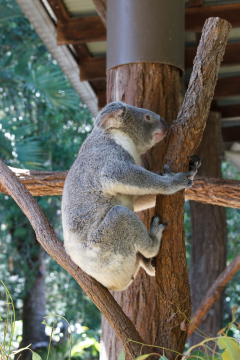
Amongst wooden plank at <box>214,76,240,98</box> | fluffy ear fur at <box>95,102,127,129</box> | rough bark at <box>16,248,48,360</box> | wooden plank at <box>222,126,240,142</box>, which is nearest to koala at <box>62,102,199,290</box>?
fluffy ear fur at <box>95,102,127,129</box>

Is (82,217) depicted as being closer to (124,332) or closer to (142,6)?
(124,332)

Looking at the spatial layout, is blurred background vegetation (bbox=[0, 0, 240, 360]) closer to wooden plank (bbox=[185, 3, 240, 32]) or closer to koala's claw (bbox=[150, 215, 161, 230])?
wooden plank (bbox=[185, 3, 240, 32])

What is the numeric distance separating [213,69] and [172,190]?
59 centimetres

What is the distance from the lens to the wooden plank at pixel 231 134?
Answer: 6781 millimetres

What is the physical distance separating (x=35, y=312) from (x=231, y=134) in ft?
13.7

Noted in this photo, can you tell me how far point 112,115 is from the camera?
2385 millimetres

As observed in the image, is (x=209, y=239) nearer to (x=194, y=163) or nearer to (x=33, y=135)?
(x=194, y=163)

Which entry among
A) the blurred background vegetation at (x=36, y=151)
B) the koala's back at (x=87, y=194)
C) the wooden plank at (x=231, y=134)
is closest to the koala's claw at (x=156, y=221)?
Result: the koala's back at (x=87, y=194)

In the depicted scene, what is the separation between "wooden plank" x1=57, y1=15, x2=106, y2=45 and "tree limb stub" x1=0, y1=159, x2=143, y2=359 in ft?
6.57

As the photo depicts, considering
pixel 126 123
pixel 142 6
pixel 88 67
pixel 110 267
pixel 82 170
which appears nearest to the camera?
pixel 110 267

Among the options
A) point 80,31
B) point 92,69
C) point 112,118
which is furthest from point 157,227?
point 92,69

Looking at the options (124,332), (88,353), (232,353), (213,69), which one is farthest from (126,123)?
(88,353)

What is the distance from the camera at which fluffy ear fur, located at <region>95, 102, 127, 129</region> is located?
7.81ft

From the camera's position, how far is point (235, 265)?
367cm
